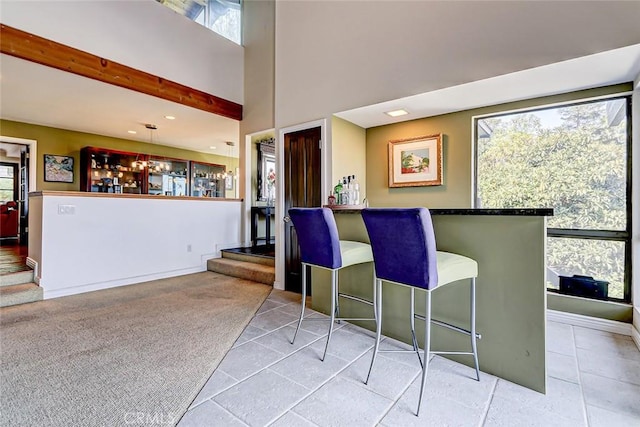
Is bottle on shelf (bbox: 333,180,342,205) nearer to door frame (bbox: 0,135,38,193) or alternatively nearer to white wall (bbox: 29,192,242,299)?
white wall (bbox: 29,192,242,299)

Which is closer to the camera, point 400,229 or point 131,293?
point 400,229

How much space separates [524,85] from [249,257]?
4207 mm

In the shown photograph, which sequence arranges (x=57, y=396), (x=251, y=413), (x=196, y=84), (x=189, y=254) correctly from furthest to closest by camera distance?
(x=189, y=254), (x=196, y=84), (x=57, y=396), (x=251, y=413)

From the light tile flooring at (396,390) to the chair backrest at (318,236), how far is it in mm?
692

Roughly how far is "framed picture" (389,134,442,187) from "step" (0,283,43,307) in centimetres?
444

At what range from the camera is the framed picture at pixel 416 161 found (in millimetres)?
3463

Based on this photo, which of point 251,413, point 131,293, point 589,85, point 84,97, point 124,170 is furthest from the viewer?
point 124,170

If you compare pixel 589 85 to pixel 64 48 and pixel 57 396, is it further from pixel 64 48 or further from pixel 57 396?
pixel 64 48

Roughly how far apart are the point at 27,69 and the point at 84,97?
85 cm

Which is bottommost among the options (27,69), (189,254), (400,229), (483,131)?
(189,254)

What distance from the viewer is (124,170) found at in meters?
6.68

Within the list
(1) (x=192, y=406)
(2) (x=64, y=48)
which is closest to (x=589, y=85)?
(1) (x=192, y=406)

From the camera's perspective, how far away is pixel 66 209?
3.65 metres

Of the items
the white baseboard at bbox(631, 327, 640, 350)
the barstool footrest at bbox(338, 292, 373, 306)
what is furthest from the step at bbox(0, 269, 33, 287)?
the white baseboard at bbox(631, 327, 640, 350)
